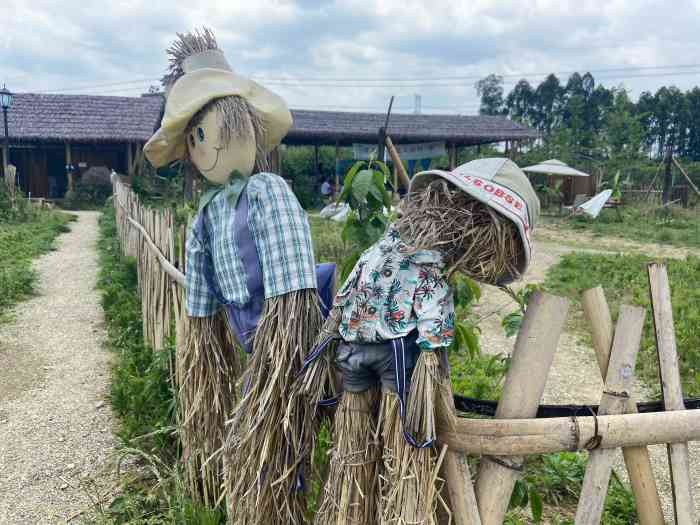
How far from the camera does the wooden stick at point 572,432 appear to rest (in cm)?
136

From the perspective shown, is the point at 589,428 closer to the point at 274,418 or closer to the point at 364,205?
the point at 274,418

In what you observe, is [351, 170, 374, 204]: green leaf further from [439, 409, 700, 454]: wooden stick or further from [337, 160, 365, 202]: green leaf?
[439, 409, 700, 454]: wooden stick

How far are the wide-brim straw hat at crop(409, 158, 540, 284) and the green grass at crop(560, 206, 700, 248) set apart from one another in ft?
33.1

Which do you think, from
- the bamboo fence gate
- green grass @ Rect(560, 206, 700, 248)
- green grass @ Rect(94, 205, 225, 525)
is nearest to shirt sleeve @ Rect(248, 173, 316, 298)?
the bamboo fence gate

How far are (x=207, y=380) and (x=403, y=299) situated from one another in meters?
1.03

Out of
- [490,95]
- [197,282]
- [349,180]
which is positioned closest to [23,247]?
[197,282]

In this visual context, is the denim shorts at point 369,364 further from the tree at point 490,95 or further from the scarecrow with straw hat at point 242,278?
the tree at point 490,95

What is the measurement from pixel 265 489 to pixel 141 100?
18966mm

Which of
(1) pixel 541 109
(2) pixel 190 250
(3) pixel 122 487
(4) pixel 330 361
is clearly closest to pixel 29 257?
(3) pixel 122 487

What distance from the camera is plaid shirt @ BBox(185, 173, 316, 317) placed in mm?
1679

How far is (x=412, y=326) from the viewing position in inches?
53.5

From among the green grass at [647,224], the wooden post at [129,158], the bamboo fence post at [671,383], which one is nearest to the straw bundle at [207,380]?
the bamboo fence post at [671,383]

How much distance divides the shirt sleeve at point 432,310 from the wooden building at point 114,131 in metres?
16.0

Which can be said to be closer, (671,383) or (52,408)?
(671,383)
